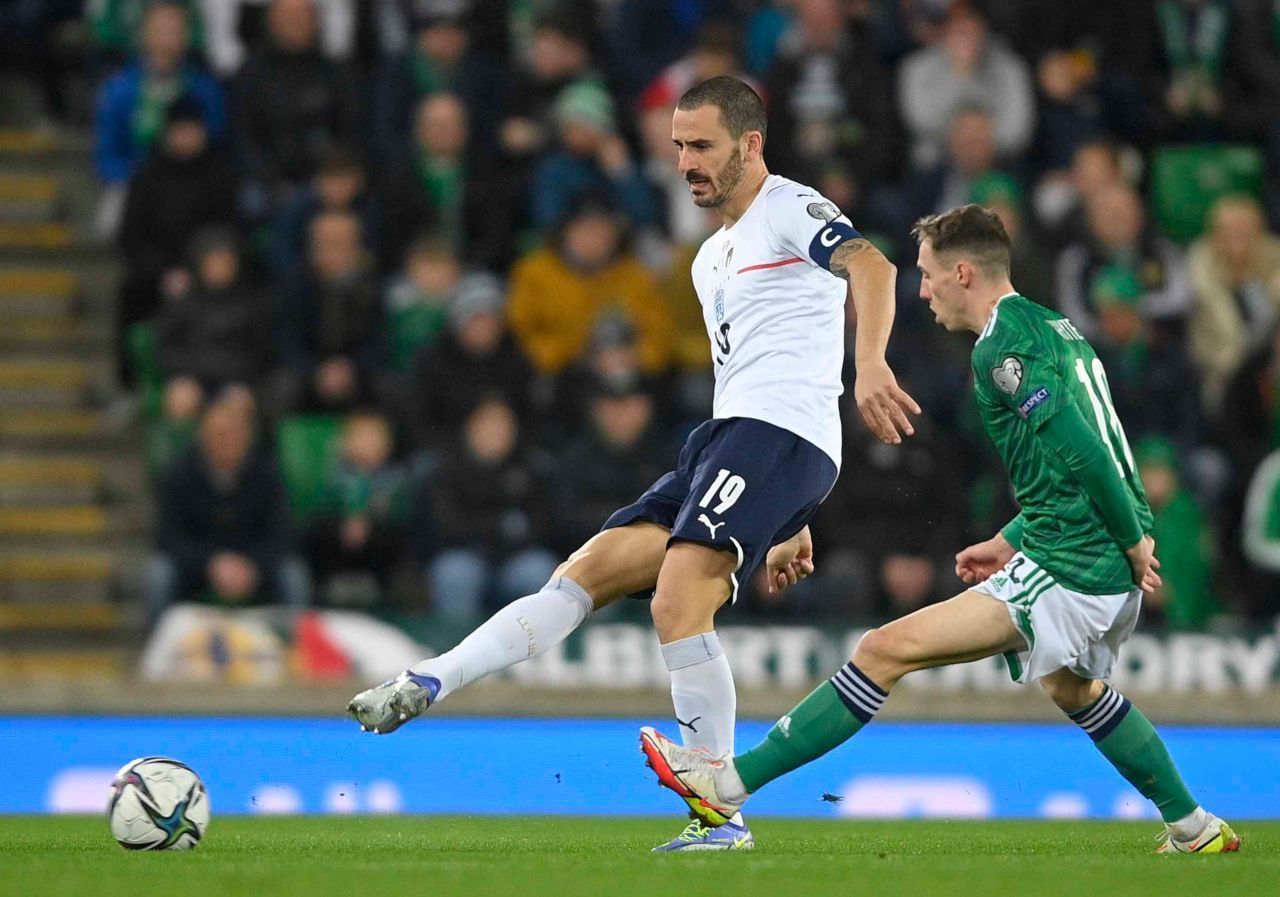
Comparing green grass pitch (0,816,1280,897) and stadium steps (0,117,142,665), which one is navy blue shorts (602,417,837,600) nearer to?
green grass pitch (0,816,1280,897)

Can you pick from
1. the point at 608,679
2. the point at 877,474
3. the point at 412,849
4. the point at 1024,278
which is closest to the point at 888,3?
the point at 1024,278

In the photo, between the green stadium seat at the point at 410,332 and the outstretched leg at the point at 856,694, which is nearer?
the outstretched leg at the point at 856,694

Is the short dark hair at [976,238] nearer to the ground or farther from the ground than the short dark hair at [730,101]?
nearer to the ground

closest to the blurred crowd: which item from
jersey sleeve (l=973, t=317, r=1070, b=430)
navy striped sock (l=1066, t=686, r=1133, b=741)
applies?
navy striped sock (l=1066, t=686, r=1133, b=741)

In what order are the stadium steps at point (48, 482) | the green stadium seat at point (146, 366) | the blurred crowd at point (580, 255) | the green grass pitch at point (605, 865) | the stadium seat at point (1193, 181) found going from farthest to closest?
the stadium seat at point (1193, 181), the stadium steps at point (48, 482), the green stadium seat at point (146, 366), the blurred crowd at point (580, 255), the green grass pitch at point (605, 865)

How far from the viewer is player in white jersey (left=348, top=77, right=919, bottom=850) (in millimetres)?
6160

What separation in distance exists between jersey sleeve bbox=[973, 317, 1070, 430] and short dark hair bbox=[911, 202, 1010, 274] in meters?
0.23

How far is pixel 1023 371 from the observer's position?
5996 millimetres

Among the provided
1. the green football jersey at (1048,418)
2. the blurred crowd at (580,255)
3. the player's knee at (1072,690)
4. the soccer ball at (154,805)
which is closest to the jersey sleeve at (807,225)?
the green football jersey at (1048,418)

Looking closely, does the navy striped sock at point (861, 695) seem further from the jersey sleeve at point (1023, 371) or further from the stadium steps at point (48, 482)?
the stadium steps at point (48, 482)

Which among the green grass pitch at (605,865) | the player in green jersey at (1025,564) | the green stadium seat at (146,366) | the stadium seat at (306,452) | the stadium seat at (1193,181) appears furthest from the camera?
the stadium seat at (1193,181)

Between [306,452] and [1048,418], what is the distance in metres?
6.23

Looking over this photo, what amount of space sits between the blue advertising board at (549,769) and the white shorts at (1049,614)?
371cm

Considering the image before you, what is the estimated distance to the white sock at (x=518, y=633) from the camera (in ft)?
20.4
